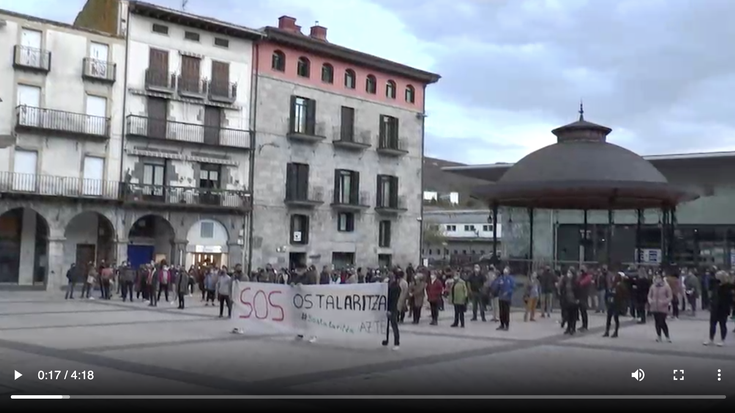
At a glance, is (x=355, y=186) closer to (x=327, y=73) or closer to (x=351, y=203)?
(x=351, y=203)

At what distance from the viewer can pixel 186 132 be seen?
1704 inches

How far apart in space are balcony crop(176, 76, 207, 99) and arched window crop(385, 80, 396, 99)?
1378cm

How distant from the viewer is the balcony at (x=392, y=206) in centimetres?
5253

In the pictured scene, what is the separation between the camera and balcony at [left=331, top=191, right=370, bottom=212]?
49906 mm

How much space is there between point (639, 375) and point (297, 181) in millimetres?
36092

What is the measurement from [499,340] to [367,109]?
34283 millimetres

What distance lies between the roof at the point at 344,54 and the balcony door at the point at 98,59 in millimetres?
9520

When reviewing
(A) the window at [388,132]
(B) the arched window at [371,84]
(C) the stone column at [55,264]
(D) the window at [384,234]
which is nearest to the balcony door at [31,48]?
(C) the stone column at [55,264]

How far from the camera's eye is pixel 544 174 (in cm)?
3391

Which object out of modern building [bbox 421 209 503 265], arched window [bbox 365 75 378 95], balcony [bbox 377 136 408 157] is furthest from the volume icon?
modern building [bbox 421 209 503 265]

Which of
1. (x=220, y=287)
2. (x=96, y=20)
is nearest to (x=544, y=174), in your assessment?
(x=220, y=287)

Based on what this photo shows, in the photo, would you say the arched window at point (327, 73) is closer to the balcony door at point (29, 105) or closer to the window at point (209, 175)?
the window at point (209, 175)

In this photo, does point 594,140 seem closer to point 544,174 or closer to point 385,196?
point 544,174

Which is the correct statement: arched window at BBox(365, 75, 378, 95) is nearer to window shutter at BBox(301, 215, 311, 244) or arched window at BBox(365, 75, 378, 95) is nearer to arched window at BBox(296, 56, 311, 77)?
arched window at BBox(296, 56, 311, 77)
